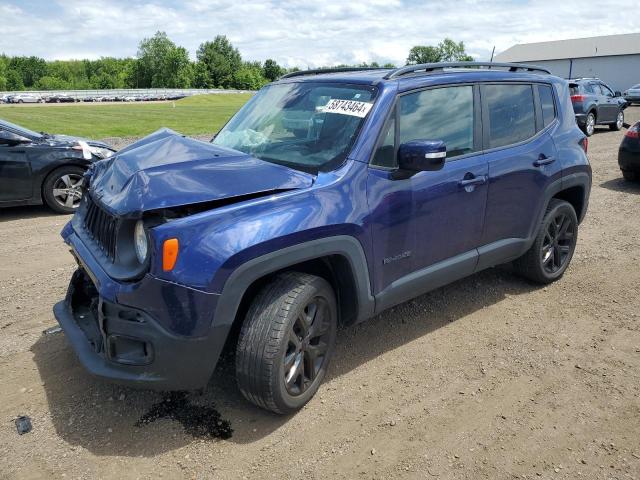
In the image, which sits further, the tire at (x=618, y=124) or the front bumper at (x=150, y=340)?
the tire at (x=618, y=124)

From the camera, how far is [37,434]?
3000mm

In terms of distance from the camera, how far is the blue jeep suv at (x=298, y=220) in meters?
2.70

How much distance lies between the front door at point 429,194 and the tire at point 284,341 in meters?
0.49

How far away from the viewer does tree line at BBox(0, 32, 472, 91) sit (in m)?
101

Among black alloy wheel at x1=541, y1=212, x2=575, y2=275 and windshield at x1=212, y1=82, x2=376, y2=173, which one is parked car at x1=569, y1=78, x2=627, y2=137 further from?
windshield at x1=212, y1=82, x2=376, y2=173

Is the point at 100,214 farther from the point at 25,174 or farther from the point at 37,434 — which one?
the point at 25,174

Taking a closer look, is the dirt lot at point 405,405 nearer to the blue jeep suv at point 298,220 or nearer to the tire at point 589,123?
the blue jeep suv at point 298,220

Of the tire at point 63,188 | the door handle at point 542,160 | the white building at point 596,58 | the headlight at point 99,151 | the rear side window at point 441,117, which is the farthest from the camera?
the white building at point 596,58

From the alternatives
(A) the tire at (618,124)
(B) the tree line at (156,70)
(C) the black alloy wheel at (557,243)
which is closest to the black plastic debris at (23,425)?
(C) the black alloy wheel at (557,243)

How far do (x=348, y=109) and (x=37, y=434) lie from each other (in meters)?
2.64

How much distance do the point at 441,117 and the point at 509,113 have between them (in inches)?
35.0

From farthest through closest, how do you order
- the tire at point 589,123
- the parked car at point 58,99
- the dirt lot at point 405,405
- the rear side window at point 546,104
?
the parked car at point 58,99, the tire at point 589,123, the rear side window at point 546,104, the dirt lot at point 405,405

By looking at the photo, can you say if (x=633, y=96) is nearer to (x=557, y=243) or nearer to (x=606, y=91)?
(x=606, y=91)

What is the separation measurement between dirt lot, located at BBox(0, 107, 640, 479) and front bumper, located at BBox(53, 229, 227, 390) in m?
0.43
